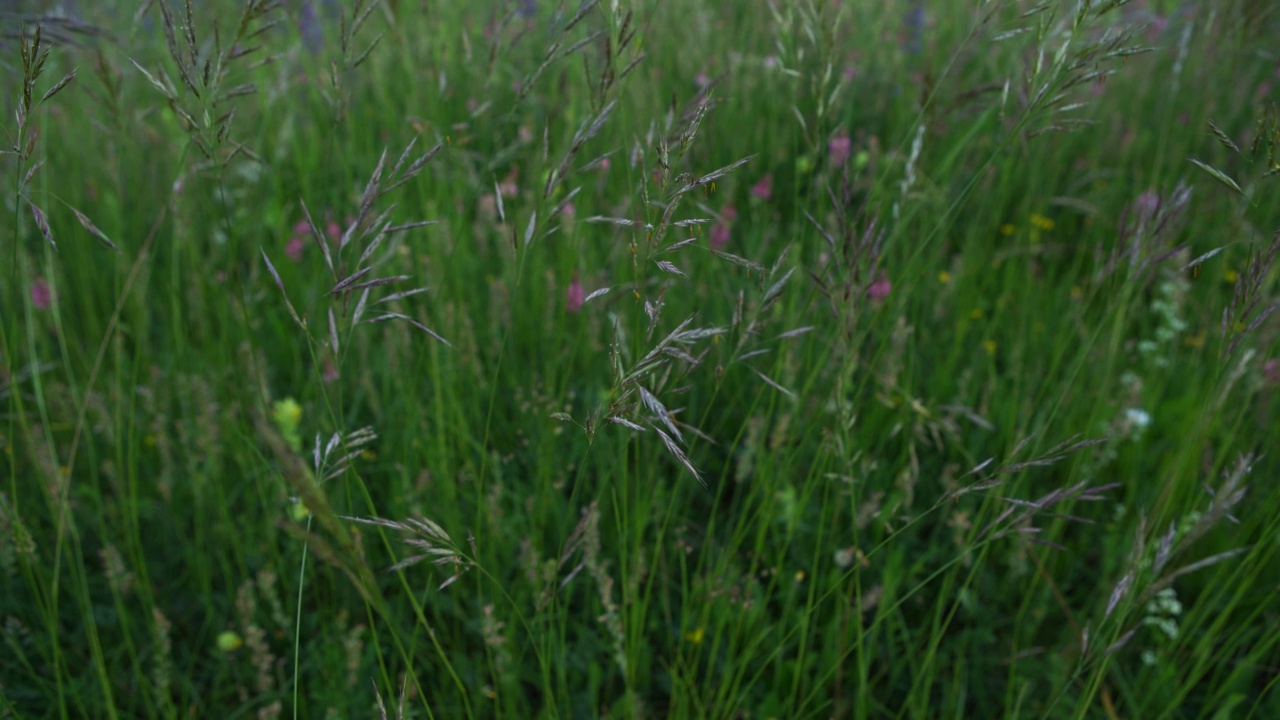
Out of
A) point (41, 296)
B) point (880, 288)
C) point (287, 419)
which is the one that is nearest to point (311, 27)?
point (41, 296)

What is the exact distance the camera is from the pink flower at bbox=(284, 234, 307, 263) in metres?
2.61

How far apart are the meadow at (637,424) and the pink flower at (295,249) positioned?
1 centimetres

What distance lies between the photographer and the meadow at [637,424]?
3.71 ft

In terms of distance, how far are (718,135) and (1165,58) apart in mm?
1998

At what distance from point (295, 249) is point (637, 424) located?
1990mm

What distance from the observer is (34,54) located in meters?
0.94

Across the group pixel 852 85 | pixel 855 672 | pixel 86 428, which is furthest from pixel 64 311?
pixel 852 85

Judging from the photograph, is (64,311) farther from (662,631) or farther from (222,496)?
(662,631)

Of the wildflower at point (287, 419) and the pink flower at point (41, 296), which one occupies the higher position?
the pink flower at point (41, 296)

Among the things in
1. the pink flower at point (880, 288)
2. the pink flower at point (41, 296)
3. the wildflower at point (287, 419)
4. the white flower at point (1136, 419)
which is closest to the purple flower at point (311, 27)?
the pink flower at point (41, 296)

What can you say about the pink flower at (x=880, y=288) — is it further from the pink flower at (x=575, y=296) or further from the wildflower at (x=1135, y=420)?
the pink flower at (x=575, y=296)

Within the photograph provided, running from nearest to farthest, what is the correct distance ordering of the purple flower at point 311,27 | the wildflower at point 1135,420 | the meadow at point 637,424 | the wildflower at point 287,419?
the meadow at point 637,424 < the wildflower at point 287,419 < the wildflower at point 1135,420 < the purple flower at point 311,27

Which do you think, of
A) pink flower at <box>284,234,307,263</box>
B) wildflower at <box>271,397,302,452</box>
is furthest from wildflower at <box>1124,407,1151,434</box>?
pink flower at <box>284,234,307,263</box>

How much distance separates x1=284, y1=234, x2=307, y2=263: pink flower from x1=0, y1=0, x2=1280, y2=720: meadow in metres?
0.01
